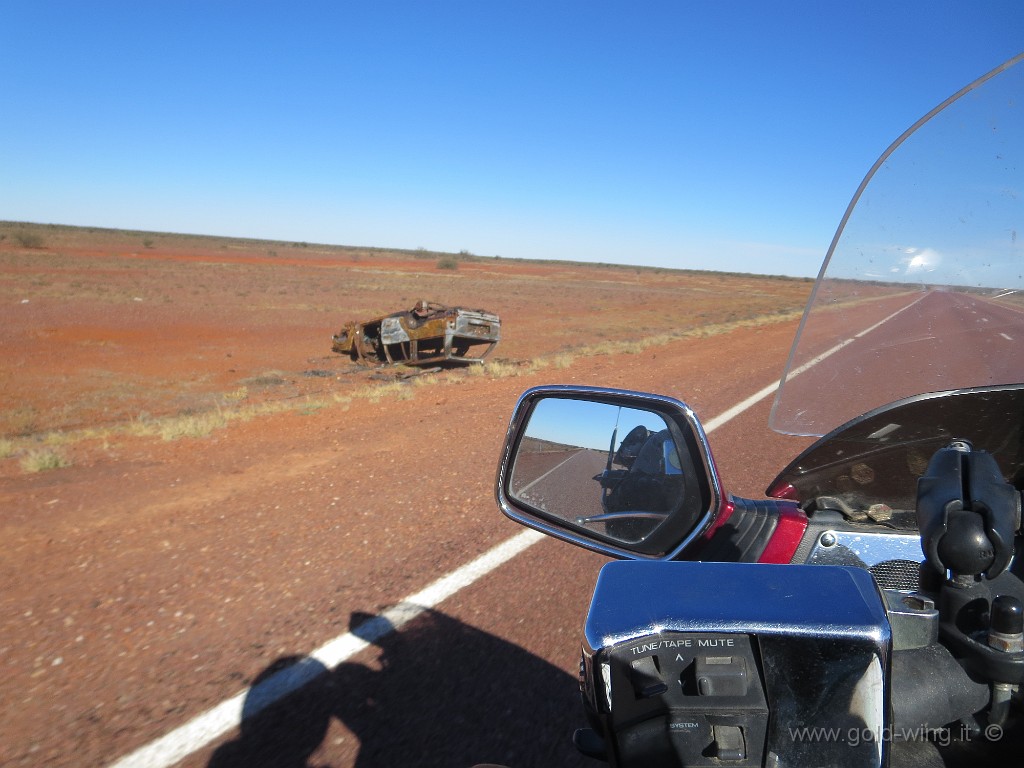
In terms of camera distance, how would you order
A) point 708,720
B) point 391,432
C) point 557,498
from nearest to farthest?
point 708,720
point 557,498
point 391,432

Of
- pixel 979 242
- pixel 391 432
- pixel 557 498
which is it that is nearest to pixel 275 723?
pixel 557 498

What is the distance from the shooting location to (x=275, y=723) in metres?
3.13

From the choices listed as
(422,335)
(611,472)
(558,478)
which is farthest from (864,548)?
(422,335)

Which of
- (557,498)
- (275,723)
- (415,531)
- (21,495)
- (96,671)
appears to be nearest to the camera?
(557,498)

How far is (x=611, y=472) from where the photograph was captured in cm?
209

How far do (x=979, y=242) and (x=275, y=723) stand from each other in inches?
120

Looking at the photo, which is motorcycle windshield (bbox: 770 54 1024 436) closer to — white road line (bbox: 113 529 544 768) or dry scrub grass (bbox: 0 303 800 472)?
white road line (bbox: 113 529 544 768)

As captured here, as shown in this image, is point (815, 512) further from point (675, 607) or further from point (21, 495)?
point (21, 495)

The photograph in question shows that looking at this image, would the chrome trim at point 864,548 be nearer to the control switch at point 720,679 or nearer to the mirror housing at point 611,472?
the mirror housing at point 611,472

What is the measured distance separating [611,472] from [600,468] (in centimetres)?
6

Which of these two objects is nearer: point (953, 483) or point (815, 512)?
point (953, 483)

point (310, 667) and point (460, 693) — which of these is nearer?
point (460, 693)

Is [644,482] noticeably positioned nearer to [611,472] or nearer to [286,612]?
[611,472]

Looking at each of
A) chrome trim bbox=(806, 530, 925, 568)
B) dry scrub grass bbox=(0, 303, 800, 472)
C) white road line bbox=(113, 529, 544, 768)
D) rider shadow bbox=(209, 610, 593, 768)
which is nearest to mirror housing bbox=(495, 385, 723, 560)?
chrome trim bbox=(806, 530, 925, 568)
